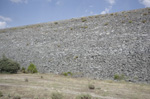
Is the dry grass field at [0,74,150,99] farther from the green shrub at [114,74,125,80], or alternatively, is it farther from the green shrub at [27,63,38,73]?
the green shrub at [27,63,38,73]

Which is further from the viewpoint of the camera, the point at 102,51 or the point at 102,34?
the point at 102,34

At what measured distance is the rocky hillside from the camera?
14.7 meters

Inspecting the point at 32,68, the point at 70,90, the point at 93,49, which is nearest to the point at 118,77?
the point at 93,49

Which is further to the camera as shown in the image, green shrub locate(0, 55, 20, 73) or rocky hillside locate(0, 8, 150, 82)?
green shrub locate(0, 55, 20, 73)

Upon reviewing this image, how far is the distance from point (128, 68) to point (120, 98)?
7008mm

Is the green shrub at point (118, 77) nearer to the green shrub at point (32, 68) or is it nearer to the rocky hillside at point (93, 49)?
the rocky hillside at point (93, 49)

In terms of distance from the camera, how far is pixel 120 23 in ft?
72.1

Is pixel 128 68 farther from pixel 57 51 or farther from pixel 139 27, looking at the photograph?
pixel 57 51

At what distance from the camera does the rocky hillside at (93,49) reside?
48.4ft

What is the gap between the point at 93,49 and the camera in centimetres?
1861

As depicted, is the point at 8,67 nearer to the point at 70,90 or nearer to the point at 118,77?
the point at 70,90

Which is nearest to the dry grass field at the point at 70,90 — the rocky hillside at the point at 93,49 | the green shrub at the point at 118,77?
the green shrub at the point at 118,77

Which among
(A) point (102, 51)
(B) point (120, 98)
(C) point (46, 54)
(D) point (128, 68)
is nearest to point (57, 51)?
(C) point (46, 54)

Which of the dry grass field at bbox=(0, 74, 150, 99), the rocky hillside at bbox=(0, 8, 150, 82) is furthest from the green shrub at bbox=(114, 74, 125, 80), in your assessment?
the dry grass field at bbox=(0, 74, 150, 99)
